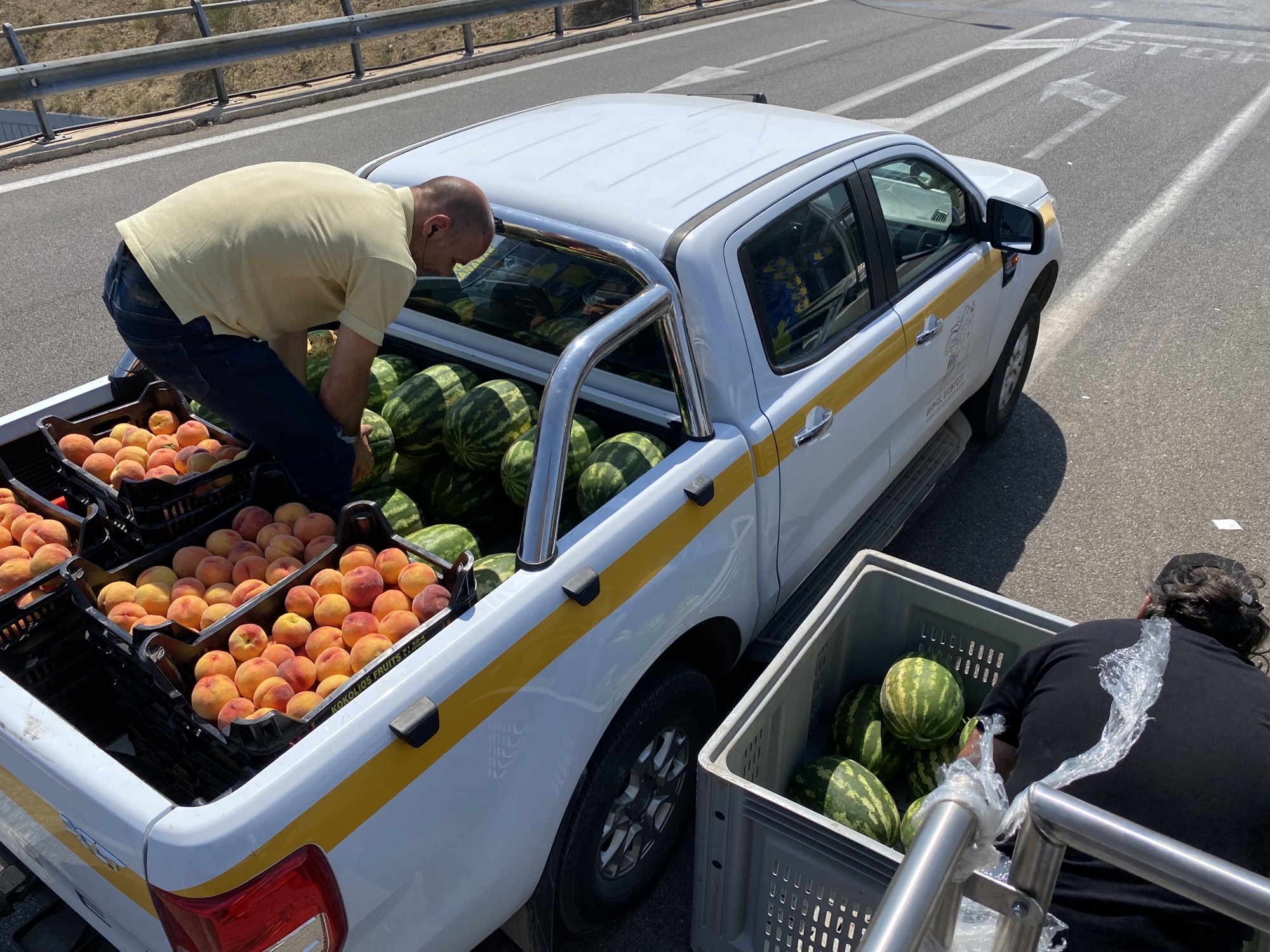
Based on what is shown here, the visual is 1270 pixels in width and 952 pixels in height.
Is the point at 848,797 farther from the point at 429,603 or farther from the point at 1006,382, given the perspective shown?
the point at 1006,382

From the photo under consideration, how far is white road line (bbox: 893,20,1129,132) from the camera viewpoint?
502 inches

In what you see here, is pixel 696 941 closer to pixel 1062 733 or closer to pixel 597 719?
pixel 597 719

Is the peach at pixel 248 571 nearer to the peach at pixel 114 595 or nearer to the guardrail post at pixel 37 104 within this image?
the peach at pixel 114 595

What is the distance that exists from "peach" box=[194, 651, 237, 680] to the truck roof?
184 cm

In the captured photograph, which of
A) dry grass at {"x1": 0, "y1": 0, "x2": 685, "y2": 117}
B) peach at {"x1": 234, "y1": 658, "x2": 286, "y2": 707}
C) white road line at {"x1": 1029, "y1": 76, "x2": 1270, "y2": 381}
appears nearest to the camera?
peach at {"x1": 234, "y1": 658, "x2": 286, "y2": 707}

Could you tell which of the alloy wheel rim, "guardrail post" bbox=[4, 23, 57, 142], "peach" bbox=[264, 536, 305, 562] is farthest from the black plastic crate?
"guardrail post" bbox=[4, 23, 57, 142]

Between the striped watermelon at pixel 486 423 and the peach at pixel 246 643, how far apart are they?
3.97 feet

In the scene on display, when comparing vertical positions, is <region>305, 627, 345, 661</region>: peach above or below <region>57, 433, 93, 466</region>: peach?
below

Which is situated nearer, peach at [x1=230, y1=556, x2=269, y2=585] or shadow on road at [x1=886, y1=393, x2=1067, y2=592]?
peach at [x1=230, y1=556, x2=269, y2=585]

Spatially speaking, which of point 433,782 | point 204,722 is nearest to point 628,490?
point 433,782

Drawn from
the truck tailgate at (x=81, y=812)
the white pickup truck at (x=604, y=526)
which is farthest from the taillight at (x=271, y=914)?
the truck tailgate at (x=81, y=812)

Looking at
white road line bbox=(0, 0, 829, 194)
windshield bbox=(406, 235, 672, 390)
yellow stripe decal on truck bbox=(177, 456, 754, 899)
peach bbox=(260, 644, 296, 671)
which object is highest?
windshield bbox=(406, 235, 672, 390)

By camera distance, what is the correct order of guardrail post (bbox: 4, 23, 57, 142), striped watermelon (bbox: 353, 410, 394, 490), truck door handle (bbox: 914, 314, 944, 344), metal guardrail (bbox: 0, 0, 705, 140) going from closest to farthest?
1. striped watermelon (bbox: 353, 410, 394, 490)
2. truck door handle (bbox: 914, 314, 944, 344)
3. metal guardrail (bbox: 0, 0, 705, 140)
4. guardrail post (bbox: 4, 23, 57, 142)

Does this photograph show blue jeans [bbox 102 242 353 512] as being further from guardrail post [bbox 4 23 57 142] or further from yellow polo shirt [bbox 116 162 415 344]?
guardrail post [bbox 4 23 57 142]
